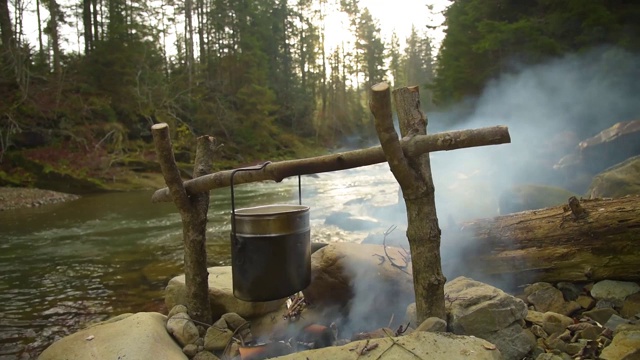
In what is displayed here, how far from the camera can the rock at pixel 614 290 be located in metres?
3.58

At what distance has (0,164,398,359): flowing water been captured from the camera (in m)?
5.13

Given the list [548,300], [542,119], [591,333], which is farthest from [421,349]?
[542,119]

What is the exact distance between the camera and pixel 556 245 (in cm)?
405

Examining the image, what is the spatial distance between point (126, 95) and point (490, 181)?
2014cm

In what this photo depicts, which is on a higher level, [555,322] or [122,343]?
[122,343]

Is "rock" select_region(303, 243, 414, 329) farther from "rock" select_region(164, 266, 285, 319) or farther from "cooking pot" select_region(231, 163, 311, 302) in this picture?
"cooking pot" select_region(231, 163, 311, 302)

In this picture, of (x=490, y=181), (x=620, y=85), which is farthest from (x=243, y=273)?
(x=620, y=85)

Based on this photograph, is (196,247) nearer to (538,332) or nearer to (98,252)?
(538,332)

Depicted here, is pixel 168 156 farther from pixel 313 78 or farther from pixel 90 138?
pixel 313 78

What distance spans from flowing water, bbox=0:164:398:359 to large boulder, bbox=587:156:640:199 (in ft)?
10.7

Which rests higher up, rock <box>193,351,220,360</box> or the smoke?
the smoke

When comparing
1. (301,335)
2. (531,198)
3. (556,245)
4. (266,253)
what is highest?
(266,253)

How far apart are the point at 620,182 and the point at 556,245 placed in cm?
248

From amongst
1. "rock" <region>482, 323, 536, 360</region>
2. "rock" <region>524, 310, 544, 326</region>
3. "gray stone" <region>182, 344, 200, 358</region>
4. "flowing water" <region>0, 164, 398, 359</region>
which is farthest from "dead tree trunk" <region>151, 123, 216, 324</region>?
"rock" <region>524, 310, 544, 326</region>
